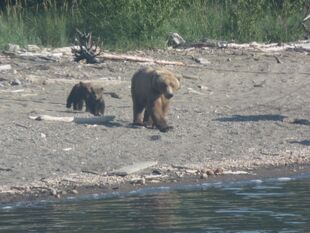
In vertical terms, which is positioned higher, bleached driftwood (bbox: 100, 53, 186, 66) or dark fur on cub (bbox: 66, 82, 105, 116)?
dark fur on cub (bbox: 66, 82, 105, 116)

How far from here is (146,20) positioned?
2392cm

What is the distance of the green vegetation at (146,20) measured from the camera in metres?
23.9

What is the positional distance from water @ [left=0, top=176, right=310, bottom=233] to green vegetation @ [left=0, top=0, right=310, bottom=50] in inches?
402

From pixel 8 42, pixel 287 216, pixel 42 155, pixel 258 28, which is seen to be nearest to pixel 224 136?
pixel 42 155

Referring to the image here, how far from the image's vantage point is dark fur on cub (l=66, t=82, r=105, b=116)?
55.5 ft

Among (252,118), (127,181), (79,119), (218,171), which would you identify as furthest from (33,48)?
(127,181)

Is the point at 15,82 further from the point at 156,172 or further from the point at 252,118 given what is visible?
the point at 156,172

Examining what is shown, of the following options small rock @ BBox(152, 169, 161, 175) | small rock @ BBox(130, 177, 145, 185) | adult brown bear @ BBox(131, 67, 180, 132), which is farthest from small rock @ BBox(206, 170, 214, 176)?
adult brown bear @ BBox(131, 67, 180, 132)

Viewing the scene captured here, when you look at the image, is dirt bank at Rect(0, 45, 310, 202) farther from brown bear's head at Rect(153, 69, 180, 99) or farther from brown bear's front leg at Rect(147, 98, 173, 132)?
brown bear's head at Rect(153, 69, 180, 99)

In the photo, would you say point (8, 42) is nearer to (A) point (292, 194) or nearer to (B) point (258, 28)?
(B) point (258, 28)

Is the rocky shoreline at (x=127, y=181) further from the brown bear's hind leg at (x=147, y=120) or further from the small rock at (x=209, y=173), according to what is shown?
the brown bear's hind leg at (x=147, y=120)

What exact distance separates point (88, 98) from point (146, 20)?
7.22m

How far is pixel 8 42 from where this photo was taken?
22.9 m

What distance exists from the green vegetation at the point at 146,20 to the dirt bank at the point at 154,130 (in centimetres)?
161
